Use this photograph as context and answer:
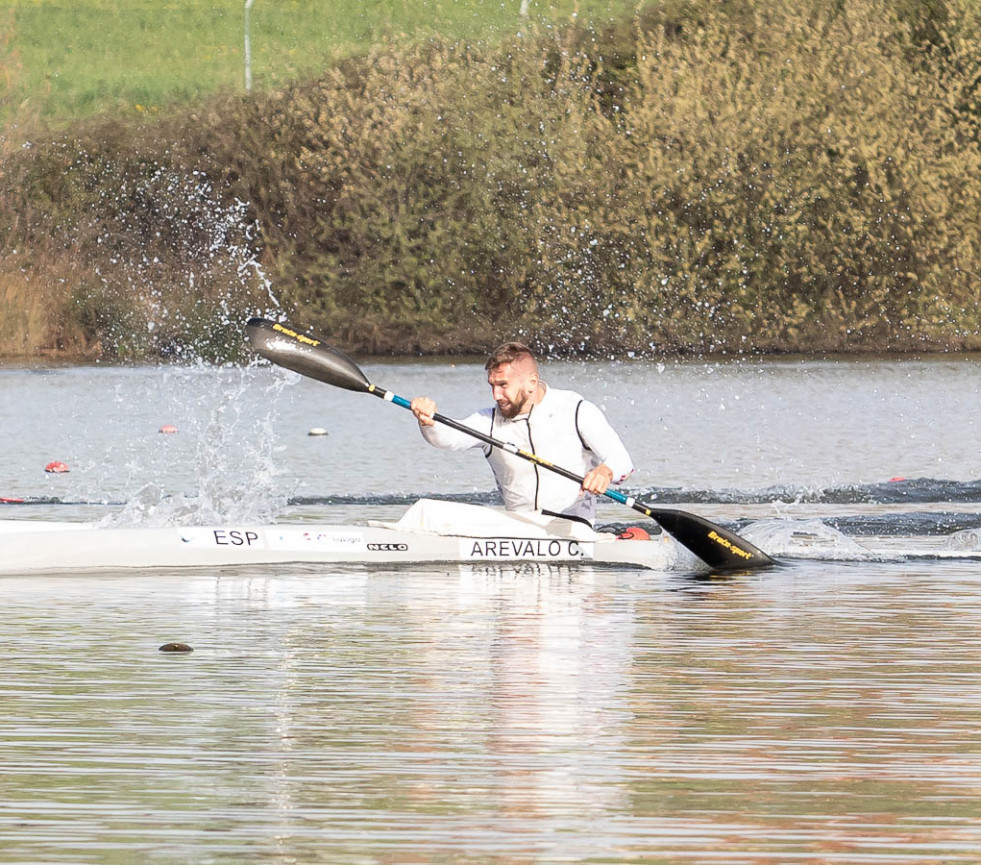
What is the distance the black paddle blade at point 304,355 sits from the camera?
57.2ft

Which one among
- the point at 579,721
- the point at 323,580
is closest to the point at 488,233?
the point at 323,580

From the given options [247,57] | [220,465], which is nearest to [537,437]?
[220,465]

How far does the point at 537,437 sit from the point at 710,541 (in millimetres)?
1584

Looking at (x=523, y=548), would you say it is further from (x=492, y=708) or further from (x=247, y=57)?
(x=247, y=57)

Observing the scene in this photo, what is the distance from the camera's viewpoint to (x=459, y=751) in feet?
30.1

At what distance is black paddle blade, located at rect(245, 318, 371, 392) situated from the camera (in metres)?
17.4

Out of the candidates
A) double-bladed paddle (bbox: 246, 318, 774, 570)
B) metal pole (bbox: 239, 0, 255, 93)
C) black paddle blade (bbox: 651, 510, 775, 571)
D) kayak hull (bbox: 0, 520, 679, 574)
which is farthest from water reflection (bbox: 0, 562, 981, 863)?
metal pole (bbox: 239, 0, 255, 93)

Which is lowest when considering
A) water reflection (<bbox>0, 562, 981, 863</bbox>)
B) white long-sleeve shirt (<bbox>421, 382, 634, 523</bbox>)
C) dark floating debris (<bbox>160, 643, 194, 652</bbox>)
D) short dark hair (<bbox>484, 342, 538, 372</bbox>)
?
water reflection (<bbox>0, 562, 981, 863</bbox>)

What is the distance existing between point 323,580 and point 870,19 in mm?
41474

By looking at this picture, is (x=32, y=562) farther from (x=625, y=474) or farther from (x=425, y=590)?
(x=625, y=474)

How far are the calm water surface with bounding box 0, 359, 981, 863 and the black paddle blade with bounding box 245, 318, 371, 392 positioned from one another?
177cm

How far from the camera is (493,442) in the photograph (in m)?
15.3

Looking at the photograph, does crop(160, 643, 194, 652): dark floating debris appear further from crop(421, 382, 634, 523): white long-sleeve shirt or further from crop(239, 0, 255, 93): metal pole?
crop(239, 0, 255, 93): metal pole

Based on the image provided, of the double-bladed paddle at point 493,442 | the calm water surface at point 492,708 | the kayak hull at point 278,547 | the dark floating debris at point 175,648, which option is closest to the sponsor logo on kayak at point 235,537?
the kayak hull at point 278,547
